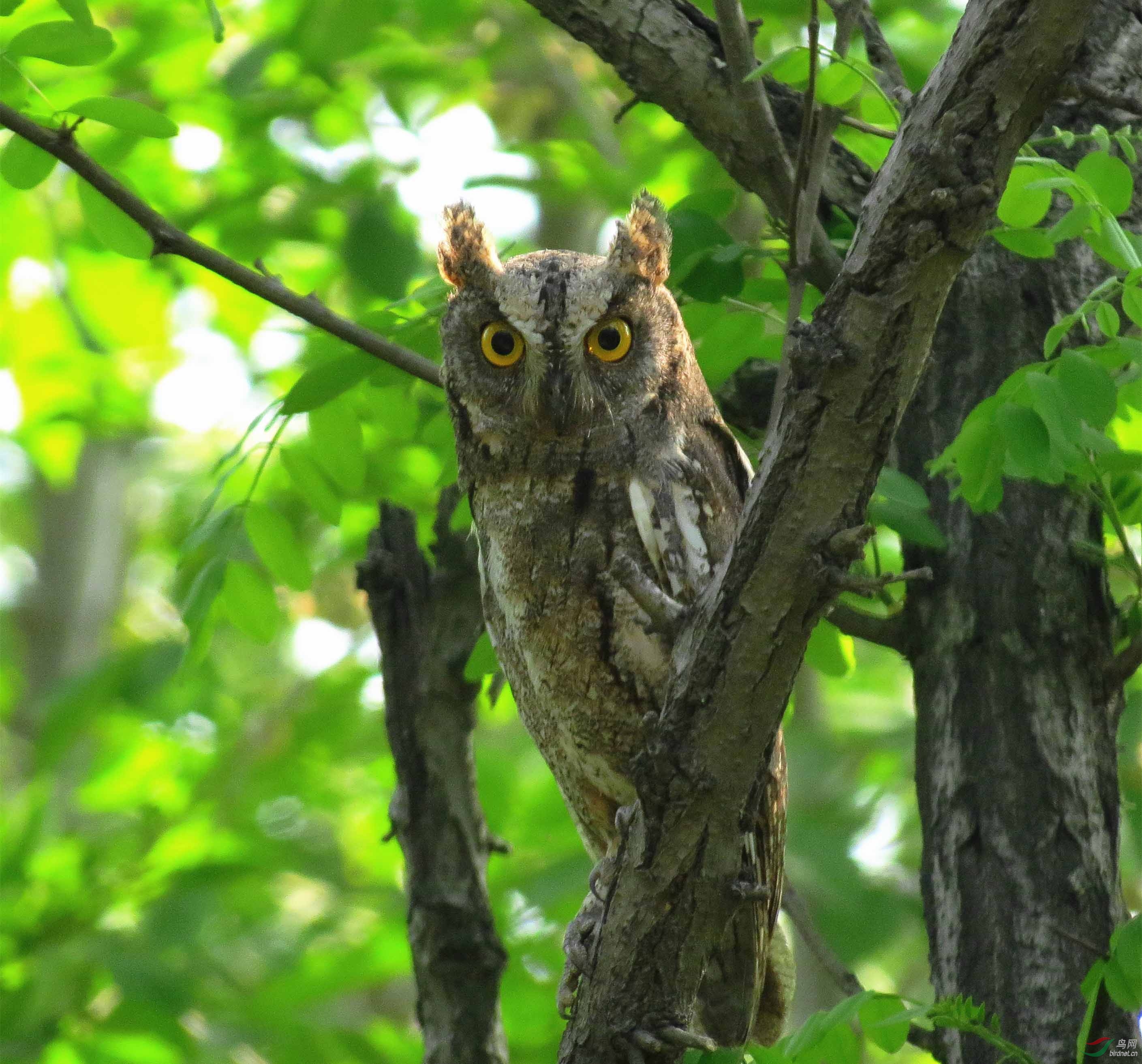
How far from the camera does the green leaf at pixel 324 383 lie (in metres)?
2.58

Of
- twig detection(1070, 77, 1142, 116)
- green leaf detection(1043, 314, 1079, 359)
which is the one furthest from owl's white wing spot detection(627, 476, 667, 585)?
twig detection(1070, 77, 1142, 116)

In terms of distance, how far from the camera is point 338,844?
535 centimetres

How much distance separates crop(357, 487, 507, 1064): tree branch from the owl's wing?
0.92m

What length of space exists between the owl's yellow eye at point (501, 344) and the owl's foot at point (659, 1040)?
4.44 ft

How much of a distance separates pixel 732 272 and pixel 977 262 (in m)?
0.64

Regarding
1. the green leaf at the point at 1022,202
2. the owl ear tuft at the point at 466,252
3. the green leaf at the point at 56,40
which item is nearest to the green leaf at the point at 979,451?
the green leaf at the point at 1022,202

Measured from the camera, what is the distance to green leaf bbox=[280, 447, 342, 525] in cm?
287

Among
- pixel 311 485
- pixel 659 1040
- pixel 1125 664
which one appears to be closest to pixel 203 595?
pixel 311 485

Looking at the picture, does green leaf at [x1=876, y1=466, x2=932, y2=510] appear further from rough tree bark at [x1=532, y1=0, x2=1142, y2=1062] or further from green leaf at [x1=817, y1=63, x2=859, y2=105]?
green leaf at [x1=817, y1=63, x2=859, y2=105]

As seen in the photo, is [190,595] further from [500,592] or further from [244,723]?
[244,723]

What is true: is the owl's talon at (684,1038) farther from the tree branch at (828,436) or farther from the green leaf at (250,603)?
the green leaf at (250,603)

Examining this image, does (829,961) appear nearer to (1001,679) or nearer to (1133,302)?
(1001,679)

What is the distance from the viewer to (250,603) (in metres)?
2.73

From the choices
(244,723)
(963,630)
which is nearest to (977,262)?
(963,630)
